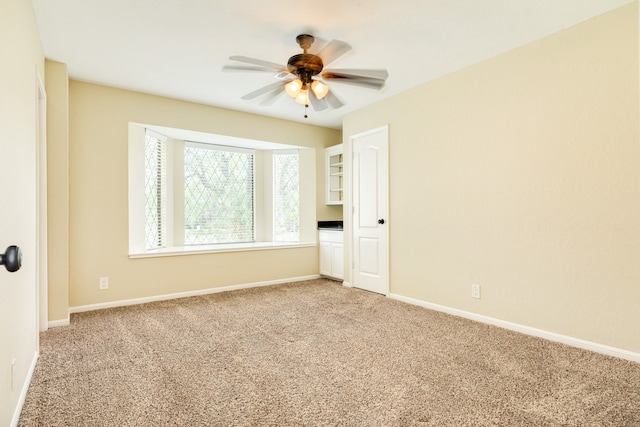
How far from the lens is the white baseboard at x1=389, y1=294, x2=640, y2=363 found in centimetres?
237

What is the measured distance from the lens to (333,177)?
5551 millimetres

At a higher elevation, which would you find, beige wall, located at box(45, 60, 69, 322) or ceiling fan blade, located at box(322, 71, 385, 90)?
ceiling fan blade, located at box(322, 71, 385, 90)

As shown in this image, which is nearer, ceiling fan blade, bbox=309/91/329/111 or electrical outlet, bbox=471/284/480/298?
ceiling fan blade, bbox=309/91/329/111

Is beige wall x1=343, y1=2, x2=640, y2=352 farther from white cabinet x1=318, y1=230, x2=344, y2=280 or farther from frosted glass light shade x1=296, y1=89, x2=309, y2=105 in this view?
frosted glass light shade x1=296, y1=89, x2=309, y2=105

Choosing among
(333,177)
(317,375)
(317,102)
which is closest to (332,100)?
(317,102)

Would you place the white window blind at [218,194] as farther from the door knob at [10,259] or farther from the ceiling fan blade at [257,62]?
the door knob at [10,259]

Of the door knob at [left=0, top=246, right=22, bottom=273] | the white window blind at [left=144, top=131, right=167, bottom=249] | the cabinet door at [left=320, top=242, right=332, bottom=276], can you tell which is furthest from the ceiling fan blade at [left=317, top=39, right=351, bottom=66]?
the cabinet door at [left=320, top=242, right=332, bottom=276]

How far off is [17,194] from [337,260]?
390cm

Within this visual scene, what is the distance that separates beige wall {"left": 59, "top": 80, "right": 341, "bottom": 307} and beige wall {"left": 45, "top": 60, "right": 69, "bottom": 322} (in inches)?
14.5

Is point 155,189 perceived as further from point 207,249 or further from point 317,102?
point 317,102

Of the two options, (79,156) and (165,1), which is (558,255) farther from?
(79,156)

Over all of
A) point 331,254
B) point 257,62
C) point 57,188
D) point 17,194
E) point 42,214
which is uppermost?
point 257,62

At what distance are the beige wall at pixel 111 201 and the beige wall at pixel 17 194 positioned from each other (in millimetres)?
1202

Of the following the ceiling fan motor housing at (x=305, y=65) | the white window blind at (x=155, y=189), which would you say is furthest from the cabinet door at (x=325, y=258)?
the ceiling fan motor housing at (x=305, y=65)
